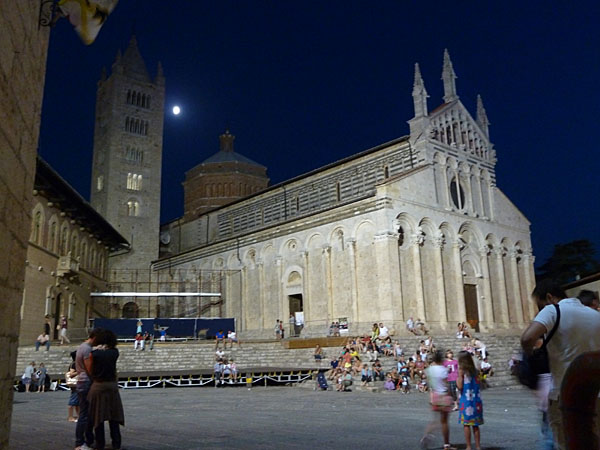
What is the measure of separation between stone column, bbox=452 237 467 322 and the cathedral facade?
6 cm

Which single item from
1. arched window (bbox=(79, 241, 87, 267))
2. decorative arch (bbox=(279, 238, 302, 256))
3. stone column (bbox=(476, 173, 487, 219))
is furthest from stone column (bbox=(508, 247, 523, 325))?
arched window (bbox=(79, 241, 87, 267))

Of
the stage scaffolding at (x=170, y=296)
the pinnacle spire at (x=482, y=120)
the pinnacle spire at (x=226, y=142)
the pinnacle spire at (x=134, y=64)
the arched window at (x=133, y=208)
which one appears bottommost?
the stage scaffolding at (x=170, y=296)

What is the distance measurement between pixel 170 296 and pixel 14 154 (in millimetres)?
37923

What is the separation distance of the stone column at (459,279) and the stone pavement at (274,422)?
14.4 meters

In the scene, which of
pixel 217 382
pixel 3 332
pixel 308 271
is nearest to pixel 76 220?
pixel 308 271

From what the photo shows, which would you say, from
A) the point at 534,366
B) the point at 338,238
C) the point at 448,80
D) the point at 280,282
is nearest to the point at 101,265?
the point at 280,282

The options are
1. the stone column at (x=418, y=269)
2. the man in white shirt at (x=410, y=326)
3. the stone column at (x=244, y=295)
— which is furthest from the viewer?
the stone column at (x=244, y=295)

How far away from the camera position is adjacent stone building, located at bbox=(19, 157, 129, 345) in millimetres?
23906

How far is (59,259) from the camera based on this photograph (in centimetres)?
2769

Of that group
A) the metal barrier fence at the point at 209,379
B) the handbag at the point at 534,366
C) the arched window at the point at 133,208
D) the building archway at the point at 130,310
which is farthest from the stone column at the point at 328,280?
the handbag at the point at 534,366

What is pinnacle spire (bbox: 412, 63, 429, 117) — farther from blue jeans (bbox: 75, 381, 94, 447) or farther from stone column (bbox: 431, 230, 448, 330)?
blue jeans (bbox: 75, 381, 94, 447)

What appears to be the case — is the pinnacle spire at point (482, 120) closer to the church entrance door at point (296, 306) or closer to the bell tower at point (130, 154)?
the church entrance door at point (296, 306)

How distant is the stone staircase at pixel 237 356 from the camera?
2075cm

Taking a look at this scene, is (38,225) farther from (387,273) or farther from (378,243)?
(387,273)
